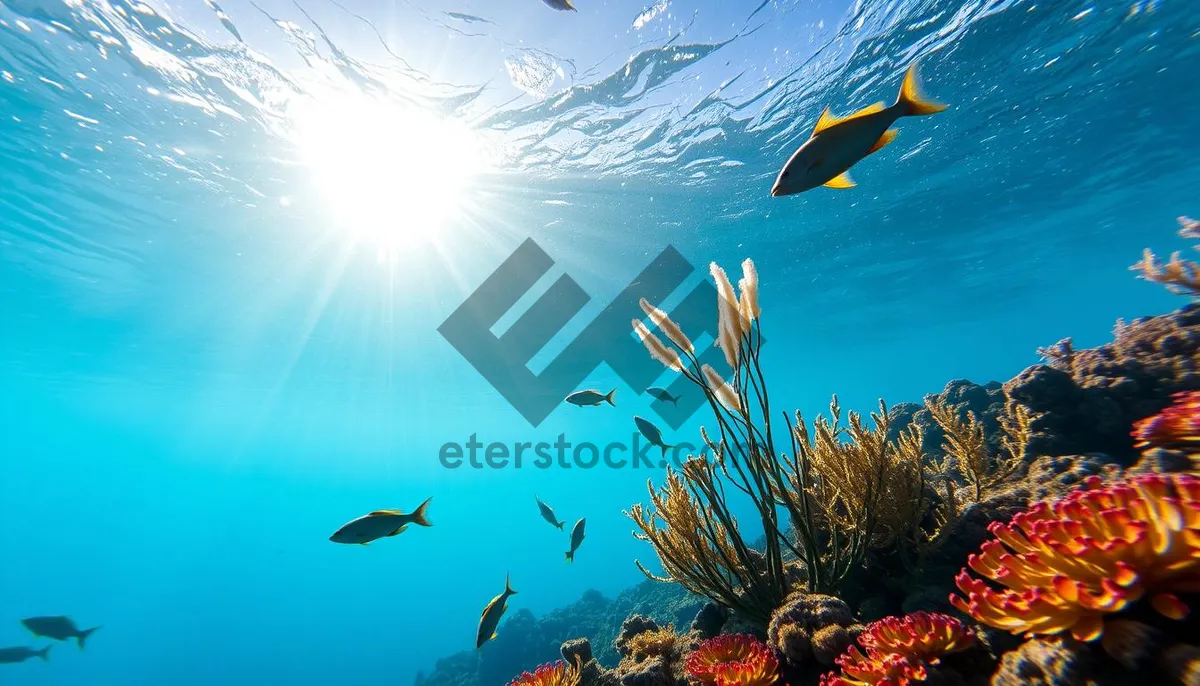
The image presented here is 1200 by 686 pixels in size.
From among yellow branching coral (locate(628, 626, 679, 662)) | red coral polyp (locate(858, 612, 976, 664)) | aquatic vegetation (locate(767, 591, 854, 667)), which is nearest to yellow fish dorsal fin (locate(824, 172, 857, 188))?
red coral polyp (locate(858, 612, 976, 664))

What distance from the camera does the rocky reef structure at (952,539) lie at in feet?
4.18

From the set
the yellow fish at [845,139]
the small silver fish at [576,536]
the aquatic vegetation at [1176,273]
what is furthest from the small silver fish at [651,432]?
the aquatic vegetation at [1176,273]

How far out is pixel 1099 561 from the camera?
128 centimetres

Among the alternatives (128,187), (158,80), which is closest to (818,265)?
(158,80)

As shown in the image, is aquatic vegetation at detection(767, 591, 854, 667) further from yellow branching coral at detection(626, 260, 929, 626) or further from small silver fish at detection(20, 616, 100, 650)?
small silver fish at detection(20, 616, 100, 650)

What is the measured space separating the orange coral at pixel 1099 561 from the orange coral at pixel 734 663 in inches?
43.2

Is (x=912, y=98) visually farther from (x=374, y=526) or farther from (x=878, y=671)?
(x=374, y=526)

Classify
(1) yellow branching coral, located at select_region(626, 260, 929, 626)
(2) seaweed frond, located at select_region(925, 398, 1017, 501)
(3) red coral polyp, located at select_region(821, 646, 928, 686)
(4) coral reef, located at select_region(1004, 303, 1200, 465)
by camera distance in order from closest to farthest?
1. (3) red coral polyp, located at select_region(821, 646, 928, 686)
2. (1) yellow branching coral, located at select_region(626, 260, 929, 626)
3. (2) seaweed frond, located at select_region(925, 398, 1017, 501)
4. (4) coral reef, located at select_region(1004, 303, 1200, 465)

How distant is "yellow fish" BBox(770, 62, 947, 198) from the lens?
2129mm

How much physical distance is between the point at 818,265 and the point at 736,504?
51.7 metres

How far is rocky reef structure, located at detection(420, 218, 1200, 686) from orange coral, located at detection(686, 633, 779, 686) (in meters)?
0.01

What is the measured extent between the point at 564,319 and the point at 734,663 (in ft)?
Answer: 61.6

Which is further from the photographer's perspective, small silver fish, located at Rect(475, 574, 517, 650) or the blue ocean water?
the blue ocean water

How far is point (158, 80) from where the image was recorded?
10016 millimetres
